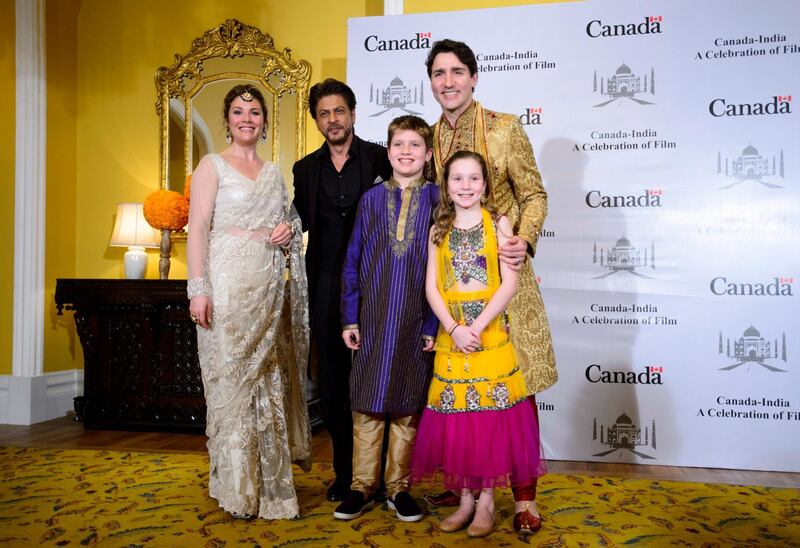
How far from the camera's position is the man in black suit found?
2695mm

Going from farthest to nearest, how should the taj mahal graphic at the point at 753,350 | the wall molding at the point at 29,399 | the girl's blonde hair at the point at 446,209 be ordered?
the wall molding at the point at 29,399, the taj mahal graphic at the point at 753,350, the girl's blonde hair at the point at 446,209

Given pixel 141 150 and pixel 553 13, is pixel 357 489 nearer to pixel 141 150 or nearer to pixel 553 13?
pixel 553 13

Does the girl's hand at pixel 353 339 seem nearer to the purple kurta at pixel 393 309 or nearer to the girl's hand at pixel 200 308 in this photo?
the purple kurta at pixel 393 309

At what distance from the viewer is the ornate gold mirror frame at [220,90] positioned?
15.3 feet

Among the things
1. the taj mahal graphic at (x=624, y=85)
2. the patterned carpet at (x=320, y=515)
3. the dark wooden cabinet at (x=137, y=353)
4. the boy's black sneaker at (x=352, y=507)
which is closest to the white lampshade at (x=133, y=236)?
the dark wooden cabinet at (x=137, y=353)

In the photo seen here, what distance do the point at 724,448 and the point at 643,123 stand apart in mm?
1757

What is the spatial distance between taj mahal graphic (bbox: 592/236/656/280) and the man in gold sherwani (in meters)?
1.29

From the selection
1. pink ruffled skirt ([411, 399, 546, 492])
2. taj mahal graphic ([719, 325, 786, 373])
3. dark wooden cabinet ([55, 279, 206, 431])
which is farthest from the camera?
dark wooden cabinet ([55, 279, 206, 431])

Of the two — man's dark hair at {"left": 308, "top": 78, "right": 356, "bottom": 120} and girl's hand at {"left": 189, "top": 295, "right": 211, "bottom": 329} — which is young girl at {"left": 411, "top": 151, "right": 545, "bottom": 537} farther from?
girl's hand at {"left": 189, "top": 295, "right": 211, "bottom": 329}

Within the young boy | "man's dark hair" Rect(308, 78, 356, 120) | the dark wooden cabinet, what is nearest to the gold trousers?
the young boy

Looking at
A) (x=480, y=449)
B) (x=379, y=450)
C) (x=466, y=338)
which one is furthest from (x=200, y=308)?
(x=480, y=449)

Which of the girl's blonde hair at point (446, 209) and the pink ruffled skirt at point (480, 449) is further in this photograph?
the girl's blonde hair at point (446, 209)

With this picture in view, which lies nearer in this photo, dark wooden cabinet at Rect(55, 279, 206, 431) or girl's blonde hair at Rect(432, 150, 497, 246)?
girl's blonde hair at Rect(432, 150, 497, 246)

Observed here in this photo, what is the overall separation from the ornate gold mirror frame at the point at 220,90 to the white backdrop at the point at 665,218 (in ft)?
5.09
